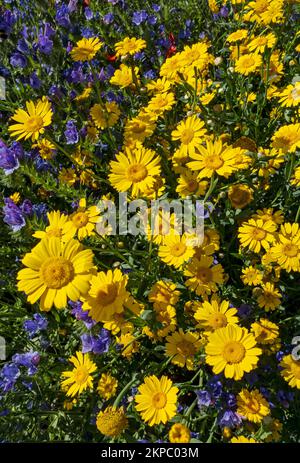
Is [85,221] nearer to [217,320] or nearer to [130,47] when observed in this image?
[217,320]

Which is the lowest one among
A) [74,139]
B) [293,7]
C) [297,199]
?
[297,199]

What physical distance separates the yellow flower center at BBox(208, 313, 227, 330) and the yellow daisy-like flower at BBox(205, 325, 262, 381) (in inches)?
3.1

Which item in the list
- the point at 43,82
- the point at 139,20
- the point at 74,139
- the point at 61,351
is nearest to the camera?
the point at 61,351

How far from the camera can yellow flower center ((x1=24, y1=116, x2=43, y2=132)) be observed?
260 cm

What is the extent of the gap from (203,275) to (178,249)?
199 mm

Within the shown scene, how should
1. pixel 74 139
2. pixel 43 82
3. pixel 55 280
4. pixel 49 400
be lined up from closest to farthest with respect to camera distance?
pixel 55 280, pixel 49 400, pixel 74 139, pixel 43 82

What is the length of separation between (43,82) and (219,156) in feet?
5.64

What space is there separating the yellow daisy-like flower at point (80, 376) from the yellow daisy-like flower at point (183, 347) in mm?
435

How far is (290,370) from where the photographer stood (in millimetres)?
2227

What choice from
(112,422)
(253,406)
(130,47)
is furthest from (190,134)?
(112,422)
